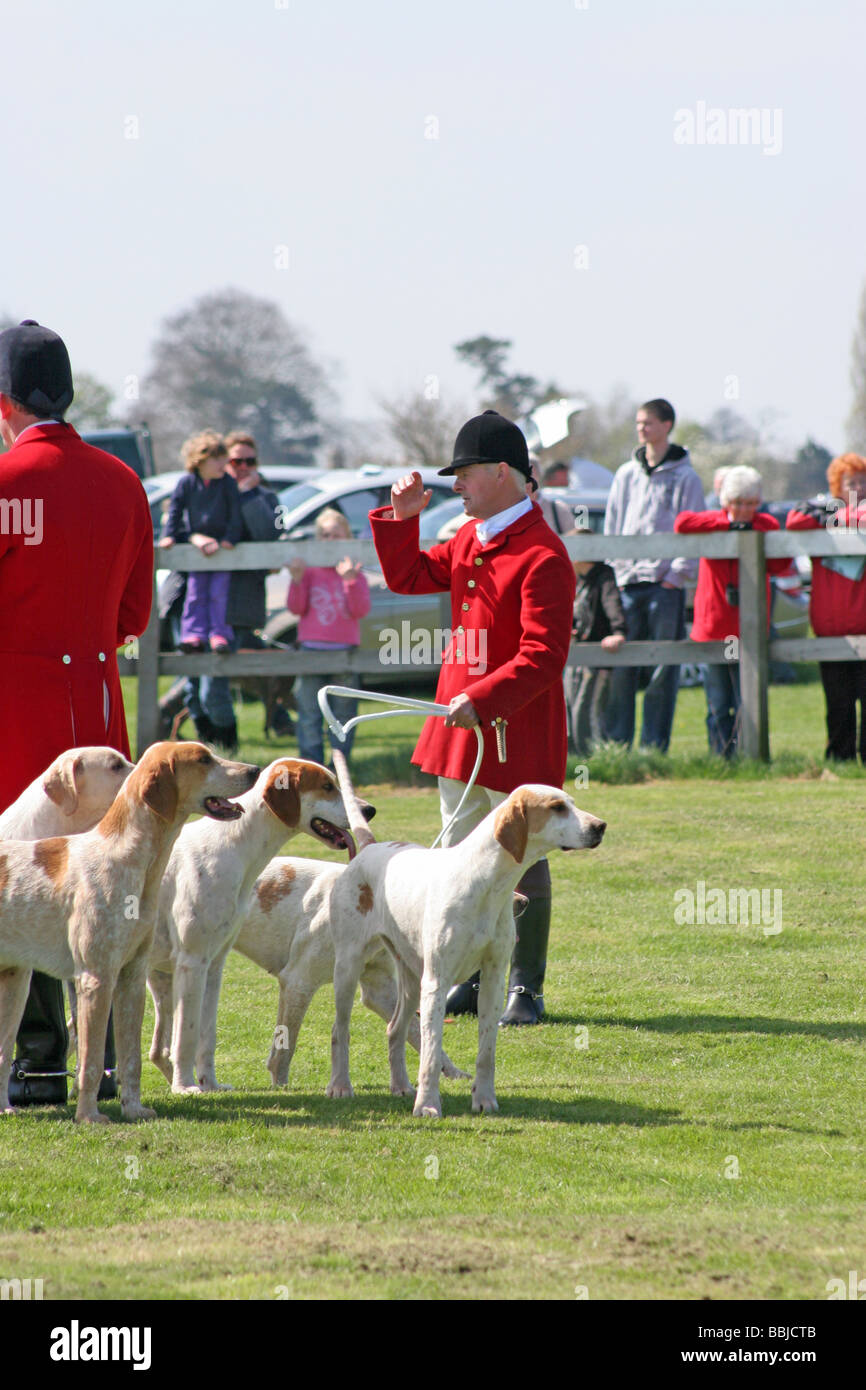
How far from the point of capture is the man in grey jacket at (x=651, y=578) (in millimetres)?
12953

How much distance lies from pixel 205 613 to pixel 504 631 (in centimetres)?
677

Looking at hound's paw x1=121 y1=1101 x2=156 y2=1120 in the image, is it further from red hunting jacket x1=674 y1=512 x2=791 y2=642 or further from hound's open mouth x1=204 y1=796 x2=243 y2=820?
red hunting jacket x1=674 y1=512 x2=791 y2=642

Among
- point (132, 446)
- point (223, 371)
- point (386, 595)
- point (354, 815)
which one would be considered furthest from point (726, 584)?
point (223, 371)

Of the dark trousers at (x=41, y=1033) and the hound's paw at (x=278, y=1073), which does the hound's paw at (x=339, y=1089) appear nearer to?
the hound's paw at (x=278, y=1073)

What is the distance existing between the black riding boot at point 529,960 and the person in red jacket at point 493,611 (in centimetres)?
43

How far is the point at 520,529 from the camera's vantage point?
6.42 metres

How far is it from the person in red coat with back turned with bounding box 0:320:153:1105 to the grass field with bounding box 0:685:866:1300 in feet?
1.51

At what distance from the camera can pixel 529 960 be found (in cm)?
706

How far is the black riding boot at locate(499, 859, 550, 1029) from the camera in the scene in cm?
702

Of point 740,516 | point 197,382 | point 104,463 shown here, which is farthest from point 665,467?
point 197,382

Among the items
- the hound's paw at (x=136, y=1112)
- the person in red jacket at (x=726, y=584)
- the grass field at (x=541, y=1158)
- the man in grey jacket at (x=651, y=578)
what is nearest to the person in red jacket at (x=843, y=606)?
the person in red jacket at (x=726, y=584)

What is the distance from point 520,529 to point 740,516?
6.45m

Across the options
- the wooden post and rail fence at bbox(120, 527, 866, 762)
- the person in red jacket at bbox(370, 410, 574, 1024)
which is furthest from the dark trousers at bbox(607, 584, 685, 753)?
the person in red jacket at bbox(370, 410, 574, 1024)

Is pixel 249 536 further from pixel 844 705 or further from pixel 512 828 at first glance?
pixel 512 828
